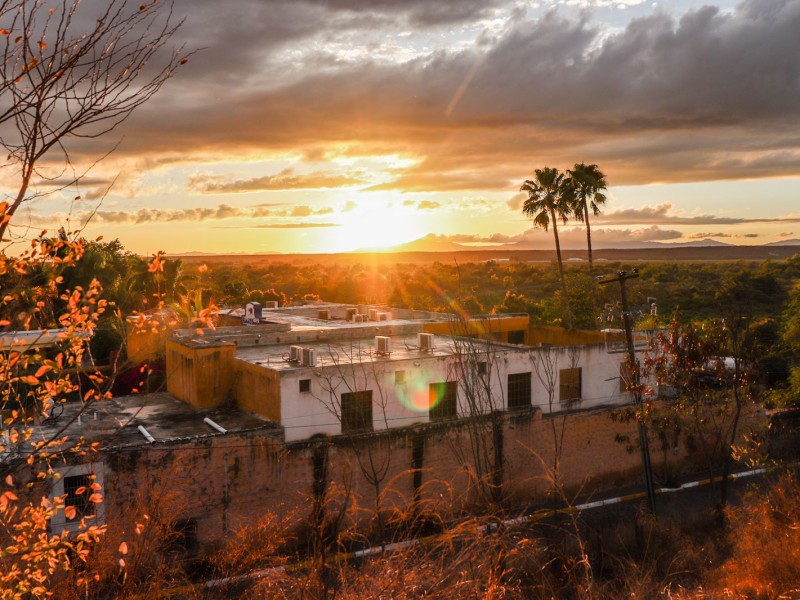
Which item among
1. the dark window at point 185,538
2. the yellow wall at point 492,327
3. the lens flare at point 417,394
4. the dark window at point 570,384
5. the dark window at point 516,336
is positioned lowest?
the dark window at point 185,538

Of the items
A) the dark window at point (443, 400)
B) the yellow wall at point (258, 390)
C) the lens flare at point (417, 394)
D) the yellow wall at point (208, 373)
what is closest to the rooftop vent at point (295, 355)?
the yellow wall at point (258, 390)

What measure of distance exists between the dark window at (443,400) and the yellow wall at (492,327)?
17.2ft

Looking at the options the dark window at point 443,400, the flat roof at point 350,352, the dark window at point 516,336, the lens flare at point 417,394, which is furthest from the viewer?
the dark window at point 516,336

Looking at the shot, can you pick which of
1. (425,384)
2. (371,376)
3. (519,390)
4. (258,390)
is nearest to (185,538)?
(258,390)

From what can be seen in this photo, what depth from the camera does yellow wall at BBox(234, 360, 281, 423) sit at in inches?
891

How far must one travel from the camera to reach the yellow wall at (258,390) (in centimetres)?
2263

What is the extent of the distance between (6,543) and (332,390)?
9.84 m

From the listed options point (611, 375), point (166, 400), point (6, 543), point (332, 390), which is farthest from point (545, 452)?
point (6, 543)

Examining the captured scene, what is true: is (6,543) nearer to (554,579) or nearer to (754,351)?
(554,579)

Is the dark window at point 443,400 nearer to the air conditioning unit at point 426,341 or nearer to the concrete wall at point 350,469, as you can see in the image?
the concrete wall at point 350,469

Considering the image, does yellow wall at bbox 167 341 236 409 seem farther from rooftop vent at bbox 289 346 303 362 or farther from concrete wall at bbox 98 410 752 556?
concrete wall at bbox 98 410 752 556

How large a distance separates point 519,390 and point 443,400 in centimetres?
342

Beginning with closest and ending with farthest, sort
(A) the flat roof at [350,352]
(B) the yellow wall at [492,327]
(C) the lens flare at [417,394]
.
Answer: (A) the flat roof at [350,352], (C) the lens flare at [417,394], (B) the yellow wall at [492,327]

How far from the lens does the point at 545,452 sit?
26922mm
